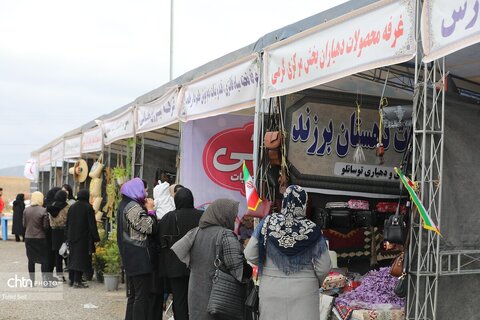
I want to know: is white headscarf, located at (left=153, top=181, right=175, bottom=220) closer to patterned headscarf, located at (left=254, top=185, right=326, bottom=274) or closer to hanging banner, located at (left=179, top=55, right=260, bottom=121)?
hanging banner, located at (left=179, top=55, right=260, bottom=121)

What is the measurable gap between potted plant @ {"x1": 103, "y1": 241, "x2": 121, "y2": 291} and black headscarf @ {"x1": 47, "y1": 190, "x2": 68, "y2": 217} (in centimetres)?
113

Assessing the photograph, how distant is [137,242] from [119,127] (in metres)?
4.88

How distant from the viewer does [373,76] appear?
24.0 ft

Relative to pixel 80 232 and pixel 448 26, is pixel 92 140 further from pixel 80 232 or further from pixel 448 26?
pixel 448 26

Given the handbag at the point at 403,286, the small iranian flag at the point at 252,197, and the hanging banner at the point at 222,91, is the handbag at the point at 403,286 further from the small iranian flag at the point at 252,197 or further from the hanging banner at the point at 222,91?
the hanging banner at the point at 222,91

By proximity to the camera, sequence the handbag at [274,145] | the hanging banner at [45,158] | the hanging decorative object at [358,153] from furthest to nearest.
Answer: the hanging banner at [45,158] < the hanging decorative object at [358,153] < the handbag at [274,145]

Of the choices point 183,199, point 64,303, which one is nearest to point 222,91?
point 183,199

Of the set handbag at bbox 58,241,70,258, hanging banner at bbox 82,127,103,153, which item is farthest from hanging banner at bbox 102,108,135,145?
handbag at bbox 58,241,70,258

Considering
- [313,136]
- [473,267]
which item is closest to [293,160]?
[313,136]

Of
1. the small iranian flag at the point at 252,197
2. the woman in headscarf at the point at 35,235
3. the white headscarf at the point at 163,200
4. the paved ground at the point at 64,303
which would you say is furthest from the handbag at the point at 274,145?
the woman in headscarf at the point at 35,235

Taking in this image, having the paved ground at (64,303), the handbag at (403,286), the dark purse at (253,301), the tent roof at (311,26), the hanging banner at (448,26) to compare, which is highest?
the tent roof at (311,26)

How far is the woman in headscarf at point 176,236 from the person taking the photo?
22.5 feet

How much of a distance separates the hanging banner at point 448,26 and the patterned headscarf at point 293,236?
133 cm

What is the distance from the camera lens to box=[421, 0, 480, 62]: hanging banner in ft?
13.6
